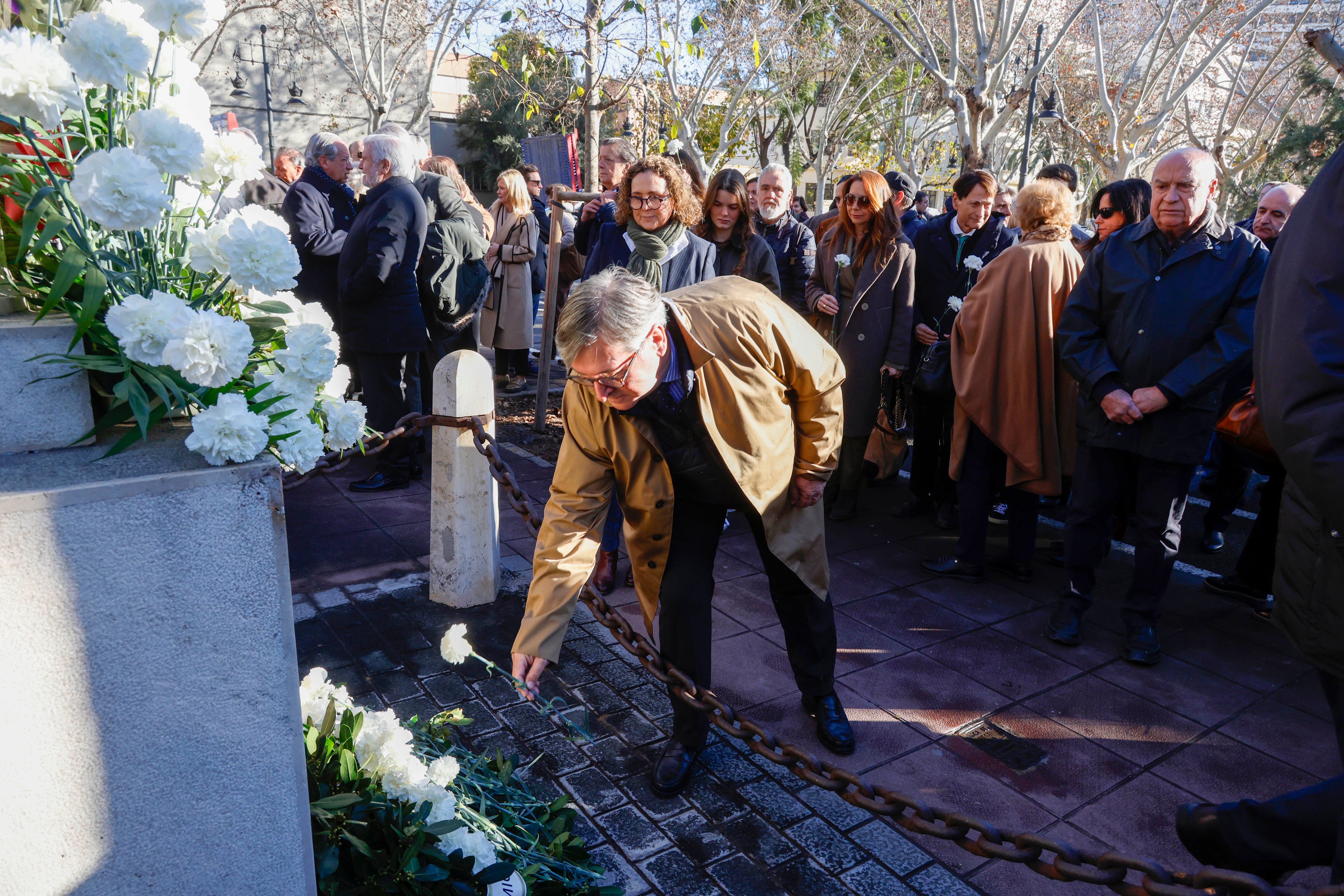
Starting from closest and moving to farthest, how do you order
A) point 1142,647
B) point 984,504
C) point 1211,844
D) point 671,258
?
point 1211,844 → point 1142,647 → point 671,258 → point 984,504

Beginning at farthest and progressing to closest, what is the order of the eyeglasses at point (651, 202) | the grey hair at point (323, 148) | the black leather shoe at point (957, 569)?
the grey hair at point (323, 148) → the black leather shoe at point (957, 569) → the eyeglasses at point (651, 202)

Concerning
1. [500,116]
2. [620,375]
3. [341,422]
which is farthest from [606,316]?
[500,116]

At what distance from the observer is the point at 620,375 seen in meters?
2.47

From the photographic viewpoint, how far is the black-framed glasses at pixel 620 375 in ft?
8.04

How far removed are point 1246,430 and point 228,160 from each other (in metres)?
4.38

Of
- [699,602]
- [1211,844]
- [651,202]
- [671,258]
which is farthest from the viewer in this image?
[671,258]

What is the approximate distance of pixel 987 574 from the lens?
4977 millimetres

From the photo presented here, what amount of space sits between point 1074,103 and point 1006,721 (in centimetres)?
2884

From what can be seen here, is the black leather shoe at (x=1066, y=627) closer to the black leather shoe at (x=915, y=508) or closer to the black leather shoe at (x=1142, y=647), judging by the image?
the black leather shoe at (x=1142, y=647)

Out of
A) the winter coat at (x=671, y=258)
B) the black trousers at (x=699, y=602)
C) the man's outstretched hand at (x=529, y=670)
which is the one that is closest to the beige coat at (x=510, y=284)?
the winter coat at (x=671, y=258)

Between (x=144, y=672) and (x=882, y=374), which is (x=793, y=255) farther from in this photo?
(x=144, y=672)

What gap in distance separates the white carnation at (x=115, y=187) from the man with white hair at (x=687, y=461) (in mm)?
1094

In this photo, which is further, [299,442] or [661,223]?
[661,223]

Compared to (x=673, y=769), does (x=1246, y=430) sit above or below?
above
